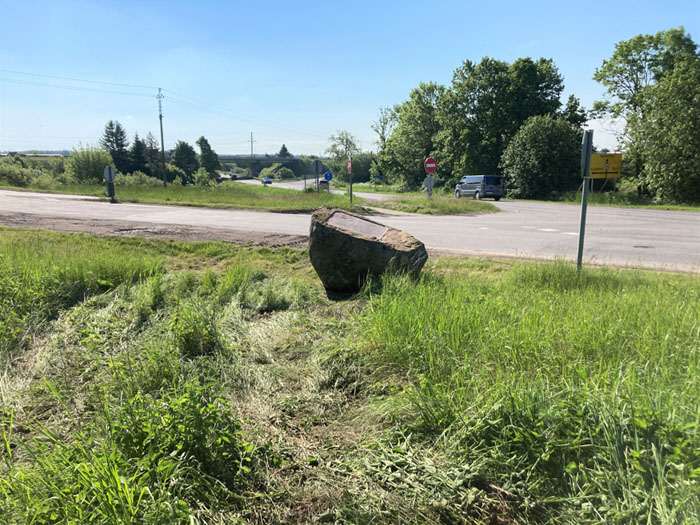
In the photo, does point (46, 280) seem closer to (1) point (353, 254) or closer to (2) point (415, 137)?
(1) point (353, 254)

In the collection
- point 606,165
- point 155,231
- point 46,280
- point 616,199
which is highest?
point 606,165

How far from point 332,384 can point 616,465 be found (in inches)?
80.7

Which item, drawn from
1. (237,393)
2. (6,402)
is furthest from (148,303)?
(237,393)

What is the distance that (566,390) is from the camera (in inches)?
102

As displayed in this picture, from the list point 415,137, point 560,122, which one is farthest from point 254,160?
point 560,122

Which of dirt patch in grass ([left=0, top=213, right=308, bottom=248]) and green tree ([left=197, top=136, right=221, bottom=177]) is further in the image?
green tree ([left=197, top=136, right=221, bottom=177])

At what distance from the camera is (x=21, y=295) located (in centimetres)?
525

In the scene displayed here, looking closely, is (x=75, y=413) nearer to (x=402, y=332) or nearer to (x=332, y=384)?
(x=332, y=384)

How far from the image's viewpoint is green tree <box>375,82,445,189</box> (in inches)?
2344

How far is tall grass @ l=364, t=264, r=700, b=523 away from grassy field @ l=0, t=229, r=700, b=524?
0.01m

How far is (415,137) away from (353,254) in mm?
57743

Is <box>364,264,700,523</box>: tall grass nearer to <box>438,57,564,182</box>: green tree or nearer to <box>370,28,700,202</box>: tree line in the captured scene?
<box>370,28,700,202</box>: tree line

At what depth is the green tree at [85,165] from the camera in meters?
45.8

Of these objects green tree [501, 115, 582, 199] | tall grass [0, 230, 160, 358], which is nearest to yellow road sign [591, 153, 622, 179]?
green tree [501, 115, 582, 199]
